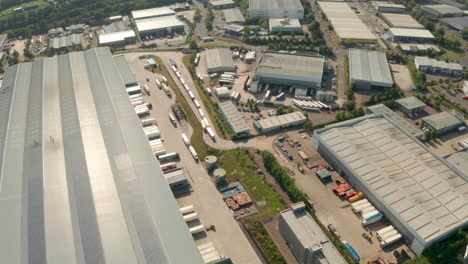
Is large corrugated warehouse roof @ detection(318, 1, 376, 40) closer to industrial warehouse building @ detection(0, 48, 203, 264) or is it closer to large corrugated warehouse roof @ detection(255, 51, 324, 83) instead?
large corrugated warehouse roof @ detection(255, 51, 324, 83)

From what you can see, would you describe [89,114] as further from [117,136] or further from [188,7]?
[188,7]

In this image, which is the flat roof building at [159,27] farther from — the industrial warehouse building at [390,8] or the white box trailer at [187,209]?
the white box trailer at [187,209]

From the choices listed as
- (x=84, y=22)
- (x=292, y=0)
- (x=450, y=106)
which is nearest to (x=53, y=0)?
(x=84, y=22)

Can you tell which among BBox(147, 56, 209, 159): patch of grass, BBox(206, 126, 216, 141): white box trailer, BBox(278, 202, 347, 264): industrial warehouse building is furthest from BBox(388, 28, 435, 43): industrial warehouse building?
BBox(278, 202, 347, 264): industrial warehouse building

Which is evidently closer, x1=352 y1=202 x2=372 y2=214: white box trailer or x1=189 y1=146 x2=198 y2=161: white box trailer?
x1=352 y1=202 x2=372 y2=214: white box trailer

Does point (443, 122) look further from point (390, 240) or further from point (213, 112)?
point (213, 112)

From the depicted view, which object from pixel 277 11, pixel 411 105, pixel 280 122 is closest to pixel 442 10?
pixel 277 11
